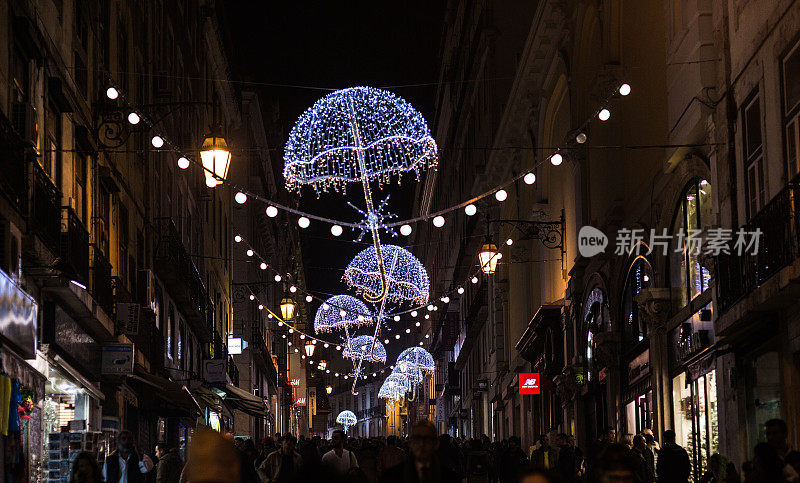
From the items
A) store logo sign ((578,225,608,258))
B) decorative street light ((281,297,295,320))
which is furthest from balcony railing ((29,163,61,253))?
decorative street light ((281,297,295,320))

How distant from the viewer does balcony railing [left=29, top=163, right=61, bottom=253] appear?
54.0ft

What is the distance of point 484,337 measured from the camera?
5672 centimetres

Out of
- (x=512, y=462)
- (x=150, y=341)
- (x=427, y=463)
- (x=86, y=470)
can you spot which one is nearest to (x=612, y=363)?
(x=512, y=462)

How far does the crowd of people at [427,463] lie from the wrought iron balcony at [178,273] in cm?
568

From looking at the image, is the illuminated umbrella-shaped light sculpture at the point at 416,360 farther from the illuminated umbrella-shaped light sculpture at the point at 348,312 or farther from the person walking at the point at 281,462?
the person walking at the point at 281,462

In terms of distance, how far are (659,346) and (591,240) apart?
530 centimetres

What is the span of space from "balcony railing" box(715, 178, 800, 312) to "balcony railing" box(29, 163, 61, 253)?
29.9ft

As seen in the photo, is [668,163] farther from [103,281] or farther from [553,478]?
[553,478]

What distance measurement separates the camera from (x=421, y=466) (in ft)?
24.8

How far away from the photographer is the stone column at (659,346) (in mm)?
22000

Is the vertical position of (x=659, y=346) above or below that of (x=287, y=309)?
below

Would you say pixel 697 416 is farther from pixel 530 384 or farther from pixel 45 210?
pixel 530 384

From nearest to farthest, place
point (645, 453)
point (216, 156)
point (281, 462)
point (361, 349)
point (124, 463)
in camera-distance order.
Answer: point (124, 463) < point (281, 462) < point (216, 156) < point (645, 453) < point (361, 349)

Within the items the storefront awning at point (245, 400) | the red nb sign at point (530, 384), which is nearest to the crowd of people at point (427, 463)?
the red nb sign at point (530, 384)
